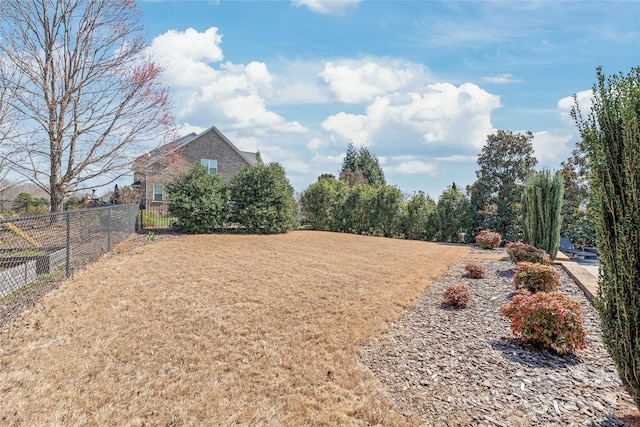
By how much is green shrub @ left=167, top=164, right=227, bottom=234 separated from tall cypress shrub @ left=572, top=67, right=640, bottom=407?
38.4 feet

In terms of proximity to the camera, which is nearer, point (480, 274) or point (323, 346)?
point (323, 346)

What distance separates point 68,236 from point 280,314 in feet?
13.6

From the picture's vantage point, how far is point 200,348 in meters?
3.88

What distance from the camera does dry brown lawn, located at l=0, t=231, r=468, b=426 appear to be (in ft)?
9.62

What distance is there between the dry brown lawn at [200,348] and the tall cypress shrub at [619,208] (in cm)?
175

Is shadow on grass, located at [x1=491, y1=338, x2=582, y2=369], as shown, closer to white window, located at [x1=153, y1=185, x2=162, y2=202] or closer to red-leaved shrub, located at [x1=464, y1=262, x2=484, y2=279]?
red-leaved shrub, located at [x1=464, y1=262, x2=484, y2=279]

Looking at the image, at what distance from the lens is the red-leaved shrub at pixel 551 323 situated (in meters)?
3.75

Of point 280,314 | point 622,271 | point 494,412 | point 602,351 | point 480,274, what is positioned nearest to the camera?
point 622,271

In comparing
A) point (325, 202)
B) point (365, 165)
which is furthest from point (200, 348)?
point (365, 165)

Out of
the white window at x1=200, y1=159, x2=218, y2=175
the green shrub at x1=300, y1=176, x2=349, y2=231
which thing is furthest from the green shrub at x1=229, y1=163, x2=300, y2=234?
the white window at x1=200, y1=159, x2=218, y2=175

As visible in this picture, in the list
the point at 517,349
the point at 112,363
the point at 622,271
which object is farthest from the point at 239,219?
the point at 622,271

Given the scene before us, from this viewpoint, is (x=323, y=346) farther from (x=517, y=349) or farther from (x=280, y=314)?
(x=517, y=349)

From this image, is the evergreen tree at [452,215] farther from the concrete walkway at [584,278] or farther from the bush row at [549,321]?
the bush row at [549,321]

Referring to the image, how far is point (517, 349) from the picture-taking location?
3.92m
